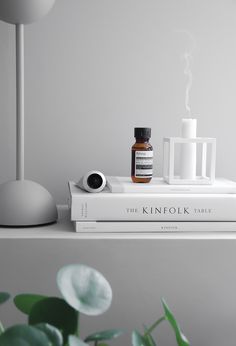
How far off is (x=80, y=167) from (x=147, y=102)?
0.89 ft

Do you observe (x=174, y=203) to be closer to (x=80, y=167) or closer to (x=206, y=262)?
(x=206, y=262)

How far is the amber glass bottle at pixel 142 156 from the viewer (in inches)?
52.9

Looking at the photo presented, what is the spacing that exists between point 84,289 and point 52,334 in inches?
2.7

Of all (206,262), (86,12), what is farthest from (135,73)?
(206,262)

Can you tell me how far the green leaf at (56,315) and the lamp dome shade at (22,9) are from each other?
81 centimetres

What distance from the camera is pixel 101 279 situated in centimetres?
67

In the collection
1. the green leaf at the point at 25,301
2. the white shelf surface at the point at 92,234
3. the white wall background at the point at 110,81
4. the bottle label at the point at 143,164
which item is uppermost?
the white wall background at the point at 110,81

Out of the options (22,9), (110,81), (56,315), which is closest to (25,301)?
(56,315)

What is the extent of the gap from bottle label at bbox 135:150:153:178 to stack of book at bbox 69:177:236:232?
0.10 metres

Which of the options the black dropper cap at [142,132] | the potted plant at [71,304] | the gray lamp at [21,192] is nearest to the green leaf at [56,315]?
the potted plant at [71,304]

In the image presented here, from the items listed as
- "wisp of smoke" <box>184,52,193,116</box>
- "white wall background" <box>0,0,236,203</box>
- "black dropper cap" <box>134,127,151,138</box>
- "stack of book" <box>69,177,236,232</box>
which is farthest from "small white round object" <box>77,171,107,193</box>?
"wisp of smoke" <box>184,52,193,116</box>

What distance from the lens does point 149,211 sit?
4.06 ft

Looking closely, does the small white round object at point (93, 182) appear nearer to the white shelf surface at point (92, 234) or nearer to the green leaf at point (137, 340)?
the white shelf surface at point (92, 234)

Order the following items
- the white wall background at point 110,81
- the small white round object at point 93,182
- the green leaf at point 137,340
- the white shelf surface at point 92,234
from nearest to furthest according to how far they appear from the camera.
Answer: the green leaf at point 137,340, the white shelf surface at point 92,234, the small white round object at point 93,182, the white wall background at point 110,81
